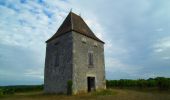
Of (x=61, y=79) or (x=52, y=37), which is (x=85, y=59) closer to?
(x=61, y=79)

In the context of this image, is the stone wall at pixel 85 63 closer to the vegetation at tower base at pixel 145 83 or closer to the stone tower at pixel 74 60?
the stone tower at pixel 74 60

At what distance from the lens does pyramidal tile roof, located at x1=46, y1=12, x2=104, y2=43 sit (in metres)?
20.4

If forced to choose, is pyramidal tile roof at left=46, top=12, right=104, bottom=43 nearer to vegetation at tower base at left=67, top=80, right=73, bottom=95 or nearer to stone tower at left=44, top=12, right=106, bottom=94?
stone tower at left=44, top=12, right=106, bottom=94

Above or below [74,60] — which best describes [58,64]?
below

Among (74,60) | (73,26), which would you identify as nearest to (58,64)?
(74,60)

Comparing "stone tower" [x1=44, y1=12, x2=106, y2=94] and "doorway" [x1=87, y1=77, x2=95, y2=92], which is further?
"doorway" [x1=87, y1=77, x2=95, y2=92]

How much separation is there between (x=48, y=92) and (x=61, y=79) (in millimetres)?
3299

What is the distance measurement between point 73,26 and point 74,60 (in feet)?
14.1

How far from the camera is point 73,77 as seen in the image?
716 inches

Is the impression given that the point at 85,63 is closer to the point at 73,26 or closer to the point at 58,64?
the point at 58,64

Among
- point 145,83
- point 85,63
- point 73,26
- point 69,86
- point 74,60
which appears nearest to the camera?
point 69,86

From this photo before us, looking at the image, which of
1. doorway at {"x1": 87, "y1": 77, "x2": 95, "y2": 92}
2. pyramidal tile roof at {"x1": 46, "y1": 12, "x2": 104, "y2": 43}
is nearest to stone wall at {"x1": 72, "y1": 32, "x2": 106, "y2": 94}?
doorway at {"x1": 87, "y1": 77, "x2": 95, "y2": 92}

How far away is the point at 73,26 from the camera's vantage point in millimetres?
20391

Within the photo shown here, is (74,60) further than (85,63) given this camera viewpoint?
No
